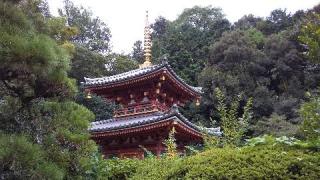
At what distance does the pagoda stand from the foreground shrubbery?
7.52 metres

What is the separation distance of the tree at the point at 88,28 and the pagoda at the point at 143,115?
28.0m

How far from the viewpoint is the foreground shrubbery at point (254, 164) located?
181 inches

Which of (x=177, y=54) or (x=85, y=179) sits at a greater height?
(x=177, y=54)

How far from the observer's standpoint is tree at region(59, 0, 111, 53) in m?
43.3

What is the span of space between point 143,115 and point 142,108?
28cm

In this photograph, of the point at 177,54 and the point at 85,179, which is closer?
the point at 85,179

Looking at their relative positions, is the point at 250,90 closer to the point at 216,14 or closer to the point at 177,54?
the point at 177,54

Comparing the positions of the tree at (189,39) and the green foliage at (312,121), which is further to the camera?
the tree at (189,39)

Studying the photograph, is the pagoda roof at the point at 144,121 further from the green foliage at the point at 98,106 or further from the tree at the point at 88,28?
the tree at the point at 88,28

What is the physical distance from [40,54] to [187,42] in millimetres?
35137

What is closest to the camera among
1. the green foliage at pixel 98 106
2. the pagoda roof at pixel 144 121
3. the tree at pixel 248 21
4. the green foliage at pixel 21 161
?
the green foliage at pixel 21 161

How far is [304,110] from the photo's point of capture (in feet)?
20.4

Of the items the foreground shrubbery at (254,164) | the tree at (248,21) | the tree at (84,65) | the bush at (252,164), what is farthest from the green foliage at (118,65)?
the bush at (252,164)

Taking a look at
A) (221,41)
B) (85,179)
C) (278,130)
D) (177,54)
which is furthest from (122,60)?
(85,179)
